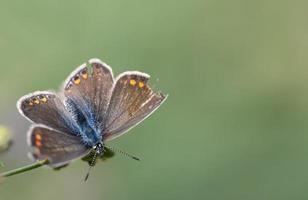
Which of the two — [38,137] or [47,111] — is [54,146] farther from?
[47,111]

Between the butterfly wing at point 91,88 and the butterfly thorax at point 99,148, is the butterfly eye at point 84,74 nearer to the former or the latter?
the butterfly wing at point 91,88

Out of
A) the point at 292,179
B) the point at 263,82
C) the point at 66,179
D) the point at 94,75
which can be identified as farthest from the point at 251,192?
the point at 94,75

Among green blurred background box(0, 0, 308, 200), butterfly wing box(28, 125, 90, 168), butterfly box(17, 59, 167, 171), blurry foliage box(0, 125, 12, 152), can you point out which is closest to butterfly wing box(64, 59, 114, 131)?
butterfly box(17, 59, 167, 171)

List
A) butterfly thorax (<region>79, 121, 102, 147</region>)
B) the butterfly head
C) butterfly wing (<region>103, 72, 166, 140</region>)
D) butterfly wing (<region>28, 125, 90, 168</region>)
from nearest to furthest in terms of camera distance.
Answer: butterfly wing (<region>28, 125, 90, 168</region>)
the butterfly head
butterfly thorax (<region>79, 121, 102, 147</region>)
butterfly wing (<region>103, 72, 166, 140</region>)

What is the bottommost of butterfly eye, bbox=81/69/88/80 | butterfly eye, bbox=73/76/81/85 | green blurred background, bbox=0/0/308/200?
green blurred background, bbox=0/0/308/200

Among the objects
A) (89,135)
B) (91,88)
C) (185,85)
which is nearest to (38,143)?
(89,135)

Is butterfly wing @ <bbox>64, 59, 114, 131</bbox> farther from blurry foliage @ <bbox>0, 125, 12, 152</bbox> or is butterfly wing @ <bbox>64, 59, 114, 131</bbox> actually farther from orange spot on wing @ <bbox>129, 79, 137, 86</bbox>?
blurry foliage @ <bbox>0, 125, 12, 152</bbox>

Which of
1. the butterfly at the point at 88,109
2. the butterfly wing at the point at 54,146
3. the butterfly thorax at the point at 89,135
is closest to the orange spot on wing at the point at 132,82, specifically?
the butterfly at the point at 88,109
